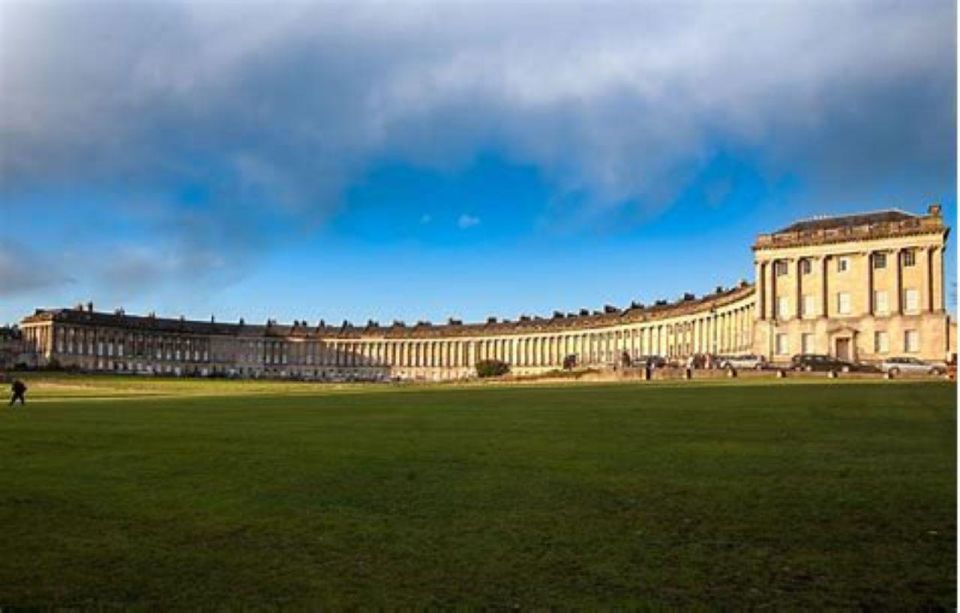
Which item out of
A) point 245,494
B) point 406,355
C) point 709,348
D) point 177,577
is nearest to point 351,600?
point 177,577

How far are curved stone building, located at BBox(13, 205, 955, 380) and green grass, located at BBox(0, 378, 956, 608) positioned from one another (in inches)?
2551

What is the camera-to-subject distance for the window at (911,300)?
76.8 m

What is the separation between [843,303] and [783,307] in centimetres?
564

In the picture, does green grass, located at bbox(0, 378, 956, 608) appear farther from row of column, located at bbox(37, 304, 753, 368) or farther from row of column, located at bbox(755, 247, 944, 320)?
row of column, located at bbox(37, 304, 753, 368)

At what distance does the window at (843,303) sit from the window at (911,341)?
235 inches

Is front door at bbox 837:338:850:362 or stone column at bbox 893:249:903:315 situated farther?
front door at bbox 837:338:850:362

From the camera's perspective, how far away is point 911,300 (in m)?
77.2

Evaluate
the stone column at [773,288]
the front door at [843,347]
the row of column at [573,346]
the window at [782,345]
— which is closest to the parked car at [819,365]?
the front door at [843,347]

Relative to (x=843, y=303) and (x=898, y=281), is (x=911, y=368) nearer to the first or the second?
(x=898, y=281)

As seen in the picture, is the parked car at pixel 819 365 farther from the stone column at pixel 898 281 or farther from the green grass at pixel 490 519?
the green grass at pixel 490 519

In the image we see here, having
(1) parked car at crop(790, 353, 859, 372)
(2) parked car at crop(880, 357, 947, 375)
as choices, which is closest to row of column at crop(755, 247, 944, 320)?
(2) parked car at crop(880, 357, 947, 375)

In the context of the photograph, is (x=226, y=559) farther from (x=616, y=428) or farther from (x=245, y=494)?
(x=616, y=428)

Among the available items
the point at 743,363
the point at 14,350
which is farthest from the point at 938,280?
the point at 14,350

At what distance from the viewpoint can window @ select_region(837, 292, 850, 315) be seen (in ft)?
267
